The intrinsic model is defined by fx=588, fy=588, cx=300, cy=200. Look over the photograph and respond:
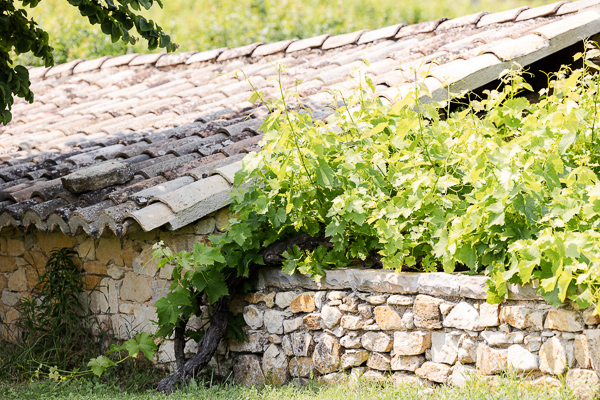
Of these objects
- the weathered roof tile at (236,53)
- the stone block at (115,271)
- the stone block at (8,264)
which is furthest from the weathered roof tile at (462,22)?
the stone block at (8,264)

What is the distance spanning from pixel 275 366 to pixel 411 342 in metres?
0.91

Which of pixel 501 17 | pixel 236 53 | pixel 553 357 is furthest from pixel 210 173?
pixel 236 53

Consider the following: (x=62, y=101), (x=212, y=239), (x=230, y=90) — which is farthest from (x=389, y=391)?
(x=62, y=101)

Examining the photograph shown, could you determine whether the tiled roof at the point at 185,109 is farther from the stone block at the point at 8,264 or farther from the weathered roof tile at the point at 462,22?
the stone block at the point at 8,264

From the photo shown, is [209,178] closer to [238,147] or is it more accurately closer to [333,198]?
[238,147]

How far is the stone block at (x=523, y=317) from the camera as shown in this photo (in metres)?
2.70

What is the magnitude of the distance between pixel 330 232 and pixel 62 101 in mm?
5399

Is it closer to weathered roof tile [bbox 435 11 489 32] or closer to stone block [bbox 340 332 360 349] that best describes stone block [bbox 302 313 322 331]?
stone block [bbox 340 332 360 349]

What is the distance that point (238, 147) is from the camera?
A: 4.30 meters

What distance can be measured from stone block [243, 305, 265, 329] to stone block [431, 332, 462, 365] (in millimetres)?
1104

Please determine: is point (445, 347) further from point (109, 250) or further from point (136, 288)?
point (109, 250)

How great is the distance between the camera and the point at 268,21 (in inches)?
504

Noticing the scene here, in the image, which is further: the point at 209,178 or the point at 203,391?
the point at 209,178

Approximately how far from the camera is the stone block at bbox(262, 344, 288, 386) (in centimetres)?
349
